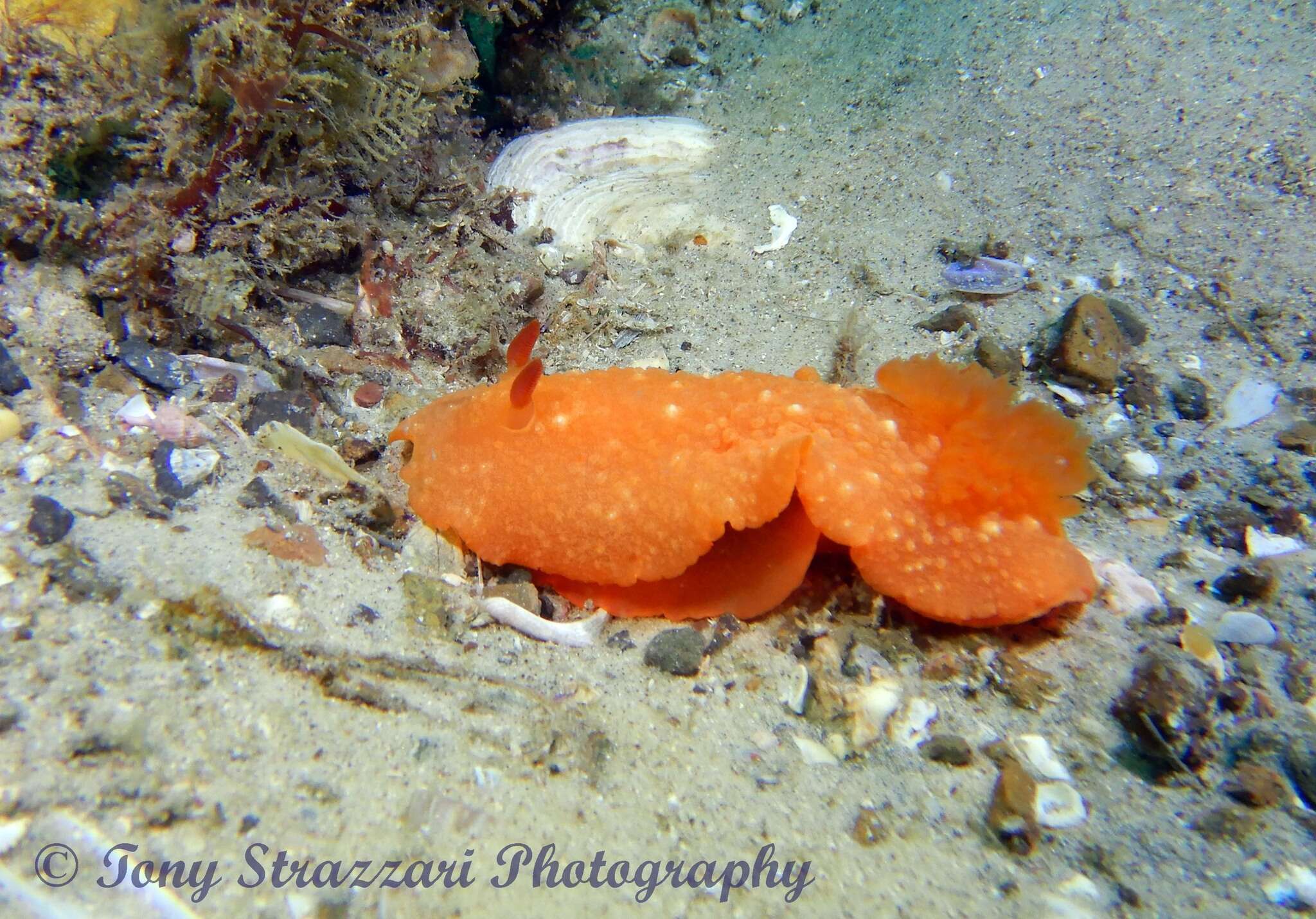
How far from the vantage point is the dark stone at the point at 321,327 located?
2.96 metres

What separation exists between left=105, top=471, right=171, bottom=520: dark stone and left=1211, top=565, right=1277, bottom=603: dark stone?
338 cm

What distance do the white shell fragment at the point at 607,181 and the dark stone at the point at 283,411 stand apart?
1611 mm

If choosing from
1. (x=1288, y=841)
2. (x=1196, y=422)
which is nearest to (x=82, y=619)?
(x=1288, y=841)

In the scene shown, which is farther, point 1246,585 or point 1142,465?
point 1142,465

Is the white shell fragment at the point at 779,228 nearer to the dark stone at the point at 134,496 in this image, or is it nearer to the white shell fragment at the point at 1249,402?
the white shell fragment at the point at 1249,402

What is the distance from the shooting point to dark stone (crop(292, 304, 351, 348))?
2.96m

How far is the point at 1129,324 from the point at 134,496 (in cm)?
395

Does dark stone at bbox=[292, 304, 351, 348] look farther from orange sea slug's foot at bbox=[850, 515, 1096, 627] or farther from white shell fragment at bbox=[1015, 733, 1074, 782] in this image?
white shell fragment at bbox=[1015, 733, 1074, 782]

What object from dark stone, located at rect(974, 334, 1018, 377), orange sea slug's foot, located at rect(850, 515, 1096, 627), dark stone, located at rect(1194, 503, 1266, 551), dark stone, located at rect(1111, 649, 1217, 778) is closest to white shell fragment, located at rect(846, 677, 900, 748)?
orange sea slug's foot, located at rect(850, 515, 1096, 627)

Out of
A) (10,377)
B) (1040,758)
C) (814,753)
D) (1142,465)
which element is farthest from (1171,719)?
(10,377)

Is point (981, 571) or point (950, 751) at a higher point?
point (981, 571)

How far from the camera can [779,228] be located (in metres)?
3.80

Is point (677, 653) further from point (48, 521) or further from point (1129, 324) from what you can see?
point (1129, 324)

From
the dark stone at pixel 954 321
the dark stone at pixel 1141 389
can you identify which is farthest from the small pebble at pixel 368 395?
the dark stone at pixel 1141 389
